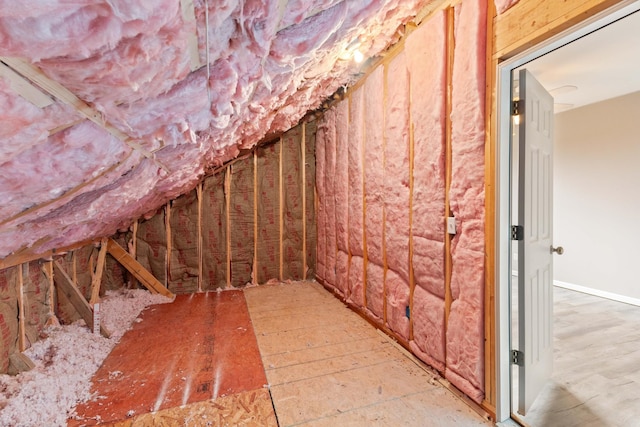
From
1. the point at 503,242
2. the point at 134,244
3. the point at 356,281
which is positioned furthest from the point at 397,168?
the point at 134,244

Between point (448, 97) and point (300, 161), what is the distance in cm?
272

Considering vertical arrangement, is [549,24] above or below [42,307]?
above

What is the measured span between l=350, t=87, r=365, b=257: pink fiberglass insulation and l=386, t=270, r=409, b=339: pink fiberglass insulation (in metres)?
0.59

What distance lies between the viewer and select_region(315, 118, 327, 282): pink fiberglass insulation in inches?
161

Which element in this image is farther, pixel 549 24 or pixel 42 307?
pixel 42 307

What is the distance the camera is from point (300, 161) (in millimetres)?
4363

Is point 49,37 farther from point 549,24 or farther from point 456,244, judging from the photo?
point 456,244

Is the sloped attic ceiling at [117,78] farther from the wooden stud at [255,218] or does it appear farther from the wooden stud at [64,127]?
the wooden stud at [255,218]

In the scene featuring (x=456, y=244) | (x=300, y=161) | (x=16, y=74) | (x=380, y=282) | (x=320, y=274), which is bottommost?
(x=320, y=274)

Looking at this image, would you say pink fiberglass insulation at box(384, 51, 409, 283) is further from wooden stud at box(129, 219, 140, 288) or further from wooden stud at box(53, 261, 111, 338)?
wooden stud at box(129, 219, 140, 288)

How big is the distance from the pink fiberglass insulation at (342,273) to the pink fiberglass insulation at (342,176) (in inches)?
3.6

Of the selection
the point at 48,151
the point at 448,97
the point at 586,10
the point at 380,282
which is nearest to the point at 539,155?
the point at 448,97

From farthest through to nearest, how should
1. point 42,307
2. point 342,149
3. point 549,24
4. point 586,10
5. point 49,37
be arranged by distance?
point 342,149 → point 42,307 → point 549,24 → point 586,10 → point 49,37

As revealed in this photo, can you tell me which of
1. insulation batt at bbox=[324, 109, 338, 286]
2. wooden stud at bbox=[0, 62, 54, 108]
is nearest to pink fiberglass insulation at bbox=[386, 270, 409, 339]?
insulation batt at bbox=[324, 109, 338, 286]
